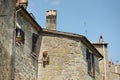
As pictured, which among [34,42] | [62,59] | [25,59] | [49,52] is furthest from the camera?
[62,59]

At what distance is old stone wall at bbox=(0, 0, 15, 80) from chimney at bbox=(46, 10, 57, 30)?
887 cm

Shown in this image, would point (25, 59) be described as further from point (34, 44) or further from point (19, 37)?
point (34, 44)

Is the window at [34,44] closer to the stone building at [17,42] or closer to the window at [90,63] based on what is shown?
the stone building at [17,42]

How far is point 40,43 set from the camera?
21.0 metres

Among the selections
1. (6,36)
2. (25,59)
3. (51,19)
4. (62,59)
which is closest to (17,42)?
(25,59)

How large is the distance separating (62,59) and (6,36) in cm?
831

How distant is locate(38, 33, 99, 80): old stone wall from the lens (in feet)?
68.3

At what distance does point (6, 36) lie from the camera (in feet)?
43.7

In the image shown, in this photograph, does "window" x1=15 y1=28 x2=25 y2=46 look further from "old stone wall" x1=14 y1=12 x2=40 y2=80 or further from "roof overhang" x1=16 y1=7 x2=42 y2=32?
"roof overhang" x1=16 y1=7 x2=42 y2=32

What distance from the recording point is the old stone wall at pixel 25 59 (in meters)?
17.6

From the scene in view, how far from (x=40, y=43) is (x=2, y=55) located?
825cm

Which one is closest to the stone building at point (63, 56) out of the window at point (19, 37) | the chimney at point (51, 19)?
the chimney at point (51, 19)

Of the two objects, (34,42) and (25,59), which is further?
(34,42)

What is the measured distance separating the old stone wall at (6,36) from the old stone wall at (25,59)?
361 centimetres
